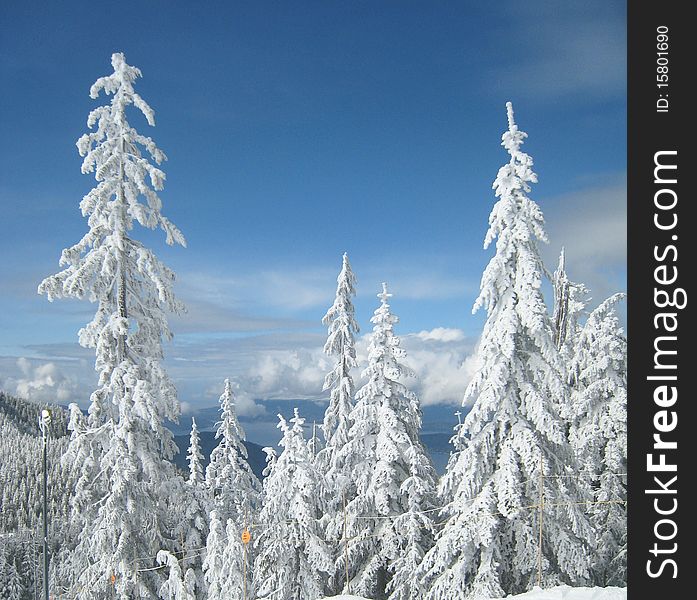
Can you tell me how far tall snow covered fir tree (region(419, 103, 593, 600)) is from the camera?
16344 millimetres

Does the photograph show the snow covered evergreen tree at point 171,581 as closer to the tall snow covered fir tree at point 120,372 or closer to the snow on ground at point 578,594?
the tall snow covered fir tree at point 120,372

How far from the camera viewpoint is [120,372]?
17859mm

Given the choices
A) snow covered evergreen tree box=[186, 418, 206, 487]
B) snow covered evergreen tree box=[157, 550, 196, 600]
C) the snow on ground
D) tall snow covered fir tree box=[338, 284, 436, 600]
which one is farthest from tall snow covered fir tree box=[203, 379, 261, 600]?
the snow on ground

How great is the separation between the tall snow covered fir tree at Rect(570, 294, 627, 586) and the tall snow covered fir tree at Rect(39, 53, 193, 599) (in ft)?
51.0

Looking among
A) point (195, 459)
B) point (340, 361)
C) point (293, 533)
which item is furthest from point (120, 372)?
point (195, 459)

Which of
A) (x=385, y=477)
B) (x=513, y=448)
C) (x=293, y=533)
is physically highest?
(x=513, y=448)

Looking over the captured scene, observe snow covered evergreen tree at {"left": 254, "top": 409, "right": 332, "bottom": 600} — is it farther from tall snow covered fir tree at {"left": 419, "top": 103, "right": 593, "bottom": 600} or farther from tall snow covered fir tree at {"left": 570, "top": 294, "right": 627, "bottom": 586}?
tall snow covered fir tree at {"left": 570, "top": 294, "right": 627, "bottom": 586}

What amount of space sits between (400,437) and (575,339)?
1390 cm

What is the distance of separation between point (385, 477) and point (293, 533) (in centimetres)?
437

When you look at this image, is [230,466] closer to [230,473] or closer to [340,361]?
[230,473]
